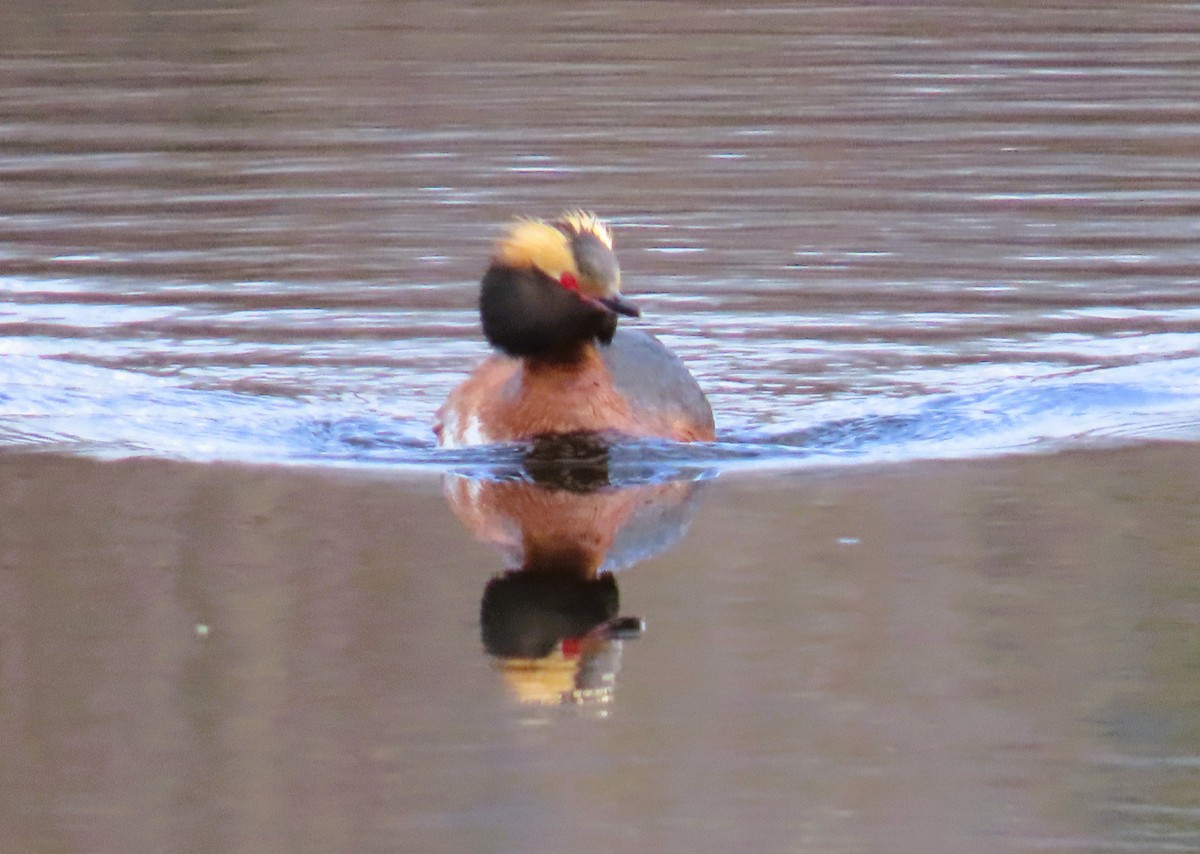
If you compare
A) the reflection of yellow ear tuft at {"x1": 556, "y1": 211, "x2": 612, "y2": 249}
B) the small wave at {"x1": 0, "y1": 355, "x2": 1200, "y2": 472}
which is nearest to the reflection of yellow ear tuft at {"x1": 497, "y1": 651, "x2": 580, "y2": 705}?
the small wave at {"x1": 0, "y1": 355, "x2": 1200, "y2": 472}

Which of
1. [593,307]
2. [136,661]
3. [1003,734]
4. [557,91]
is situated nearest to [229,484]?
[593,307]

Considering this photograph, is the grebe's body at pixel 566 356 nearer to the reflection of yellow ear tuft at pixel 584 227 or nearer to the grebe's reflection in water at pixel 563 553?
the reflection of yellow ear tuft at pixel 584 227

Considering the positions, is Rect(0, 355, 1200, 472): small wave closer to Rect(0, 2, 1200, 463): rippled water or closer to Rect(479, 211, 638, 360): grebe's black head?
Rect(0, 2, 1200, 463): rippled water

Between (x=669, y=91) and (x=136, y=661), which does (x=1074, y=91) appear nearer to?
(x=669, y=91)

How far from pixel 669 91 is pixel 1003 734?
16478mm

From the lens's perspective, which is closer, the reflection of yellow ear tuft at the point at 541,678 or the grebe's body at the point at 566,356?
the reflection of yellow ear tuft at the point at 541,678

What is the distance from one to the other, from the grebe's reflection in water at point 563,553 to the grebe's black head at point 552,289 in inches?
18.7

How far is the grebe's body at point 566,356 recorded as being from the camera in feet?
33.3

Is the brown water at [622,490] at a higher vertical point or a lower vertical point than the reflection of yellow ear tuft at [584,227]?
lower

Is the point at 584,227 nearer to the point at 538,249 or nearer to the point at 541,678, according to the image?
the point at 538,249

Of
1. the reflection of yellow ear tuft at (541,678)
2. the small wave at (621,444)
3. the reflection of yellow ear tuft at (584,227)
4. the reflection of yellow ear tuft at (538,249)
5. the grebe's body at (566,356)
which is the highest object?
the reflection of yellow ear tuft at (584,227)

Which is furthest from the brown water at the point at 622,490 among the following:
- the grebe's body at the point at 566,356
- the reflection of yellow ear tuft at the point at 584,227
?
the reflection of yellow ear tuft at the point at 584,227

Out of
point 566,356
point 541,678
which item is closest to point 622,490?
point 566,356

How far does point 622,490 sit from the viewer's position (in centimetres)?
993
